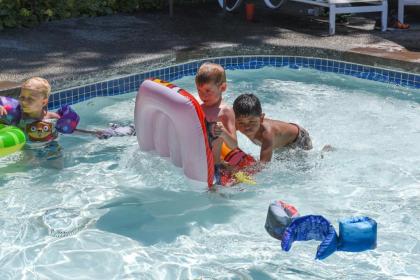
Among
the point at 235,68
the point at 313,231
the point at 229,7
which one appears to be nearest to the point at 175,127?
the point at 313,231

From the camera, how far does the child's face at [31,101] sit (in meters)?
5.38

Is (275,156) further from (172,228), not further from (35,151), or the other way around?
(35,151)

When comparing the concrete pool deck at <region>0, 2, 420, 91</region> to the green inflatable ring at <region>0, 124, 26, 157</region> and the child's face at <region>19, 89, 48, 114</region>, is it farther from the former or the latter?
the green inflatable ring at <region>0, 124, 26, 157</region>

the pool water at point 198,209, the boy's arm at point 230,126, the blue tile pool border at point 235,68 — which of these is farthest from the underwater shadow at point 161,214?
the blue tile pool border at point 235,68

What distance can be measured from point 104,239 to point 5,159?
1563 millimetres

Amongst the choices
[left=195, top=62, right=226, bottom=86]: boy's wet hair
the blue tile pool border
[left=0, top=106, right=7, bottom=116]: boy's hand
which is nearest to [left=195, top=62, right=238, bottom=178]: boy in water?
[left=195, top=62, right=226, bottom=86]: boy's wet hair

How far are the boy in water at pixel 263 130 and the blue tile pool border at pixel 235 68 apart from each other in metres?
2.76

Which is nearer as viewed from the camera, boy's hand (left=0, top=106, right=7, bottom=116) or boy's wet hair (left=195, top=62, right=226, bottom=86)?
boy's wet hair (left=195, top=62, right=226, bottom=86)

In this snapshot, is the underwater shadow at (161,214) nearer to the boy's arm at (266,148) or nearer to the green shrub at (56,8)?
the boy's arm at (266,148)

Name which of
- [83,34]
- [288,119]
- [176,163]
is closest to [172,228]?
[176,163]

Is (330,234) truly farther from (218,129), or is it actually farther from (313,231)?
(218,129)

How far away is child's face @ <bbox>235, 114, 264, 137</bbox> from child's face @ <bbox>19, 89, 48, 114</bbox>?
1528mm

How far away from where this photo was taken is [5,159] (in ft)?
18.8

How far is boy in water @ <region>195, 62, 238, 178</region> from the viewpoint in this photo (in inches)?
190
